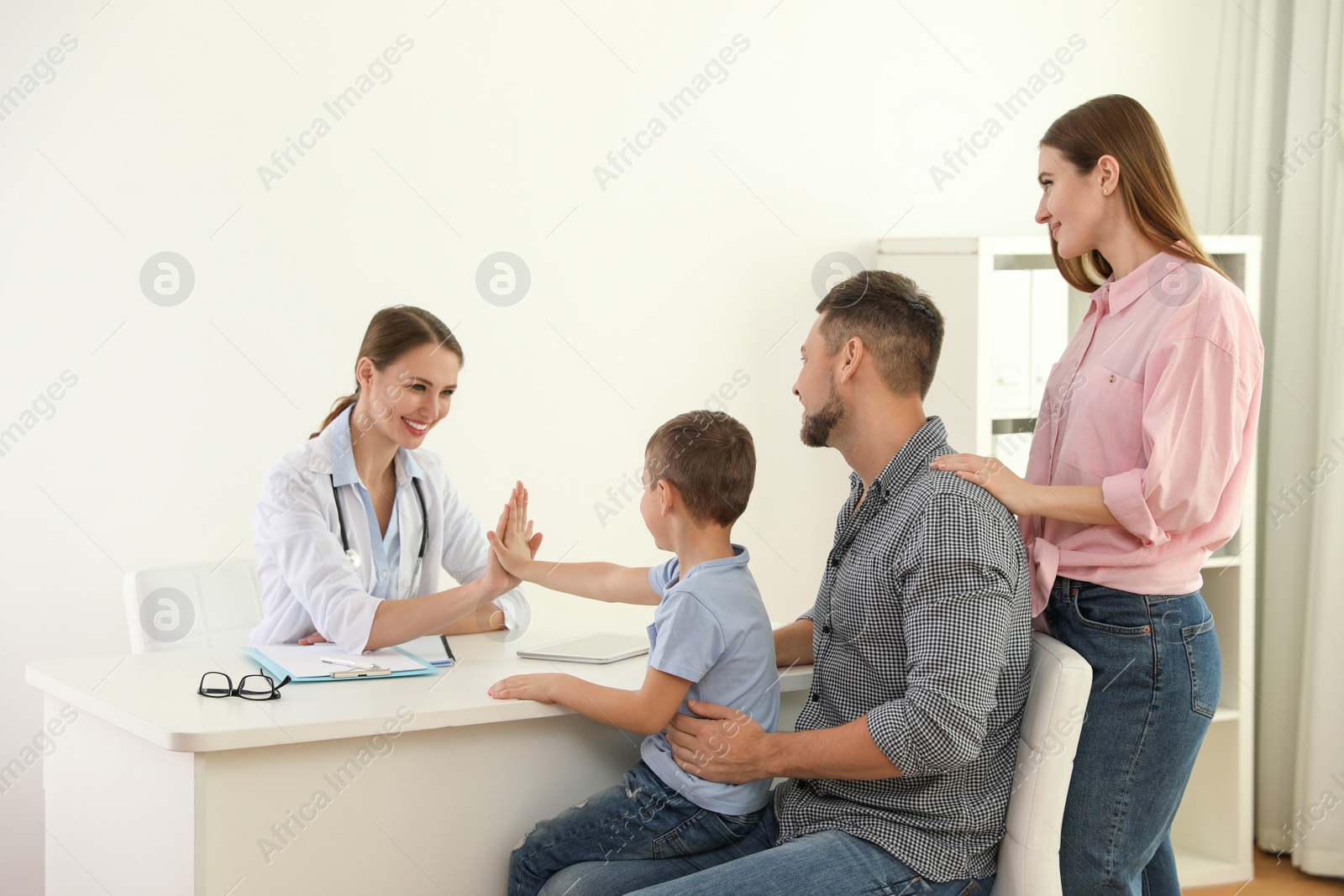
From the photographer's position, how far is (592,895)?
1.70m

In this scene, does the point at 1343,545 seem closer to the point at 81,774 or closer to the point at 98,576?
the point at 81,774

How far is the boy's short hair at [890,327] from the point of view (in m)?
1.80

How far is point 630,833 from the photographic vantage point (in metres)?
1.76

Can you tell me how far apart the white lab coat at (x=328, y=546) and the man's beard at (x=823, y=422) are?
89 cm

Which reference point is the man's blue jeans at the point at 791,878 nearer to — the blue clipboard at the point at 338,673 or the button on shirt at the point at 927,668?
the button on shirt at the point at 927,668

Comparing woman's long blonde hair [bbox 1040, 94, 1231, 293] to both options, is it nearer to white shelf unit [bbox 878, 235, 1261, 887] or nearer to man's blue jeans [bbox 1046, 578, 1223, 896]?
man's blue jeans [bbox 1046, 578, 1223, 896]

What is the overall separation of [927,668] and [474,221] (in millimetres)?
2175

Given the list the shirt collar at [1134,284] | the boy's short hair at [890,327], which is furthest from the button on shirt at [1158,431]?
the boy's short hair at [890,327]

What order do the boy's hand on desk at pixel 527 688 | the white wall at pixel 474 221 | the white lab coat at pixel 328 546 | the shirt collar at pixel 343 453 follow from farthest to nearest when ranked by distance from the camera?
the white wall at pixel 474 221 < the shirt collar at pixel 343 453 < the white lab coat at pixel 328 546 < the boy's hand on desk at pixel 527 688

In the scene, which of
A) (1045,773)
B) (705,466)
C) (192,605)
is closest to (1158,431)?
(1045,773)

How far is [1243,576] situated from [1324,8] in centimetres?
179

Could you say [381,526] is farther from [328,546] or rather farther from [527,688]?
[527,688]

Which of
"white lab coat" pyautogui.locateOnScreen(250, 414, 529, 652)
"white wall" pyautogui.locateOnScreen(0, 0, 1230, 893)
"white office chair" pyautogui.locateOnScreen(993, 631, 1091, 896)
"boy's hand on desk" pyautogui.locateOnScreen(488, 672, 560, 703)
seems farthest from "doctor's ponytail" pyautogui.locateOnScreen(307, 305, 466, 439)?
"white office chair" pyautogui.locateOnScreen(993, 631, 1091, 896)

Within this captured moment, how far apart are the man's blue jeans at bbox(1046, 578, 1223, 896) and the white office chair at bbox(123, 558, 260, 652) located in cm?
182
